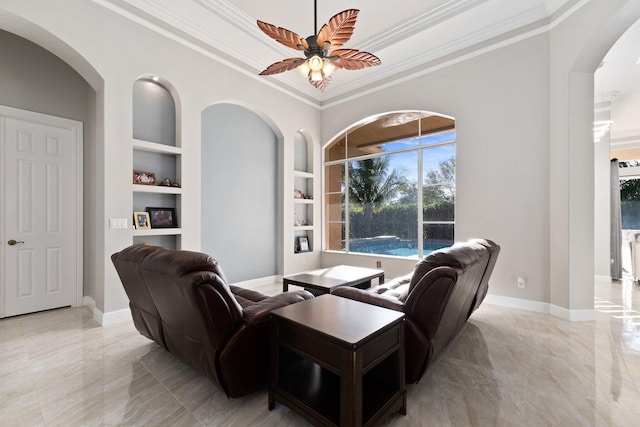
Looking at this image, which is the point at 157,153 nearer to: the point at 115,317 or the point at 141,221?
the point at 141,221

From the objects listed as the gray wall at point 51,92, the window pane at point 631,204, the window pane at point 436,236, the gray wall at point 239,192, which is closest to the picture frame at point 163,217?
the gray wall at point 239,192

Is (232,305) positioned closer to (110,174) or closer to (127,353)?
(127,353)

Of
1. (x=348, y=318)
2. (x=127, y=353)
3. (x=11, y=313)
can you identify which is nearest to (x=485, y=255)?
(x=348, y=318)

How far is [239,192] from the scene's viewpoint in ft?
15.9

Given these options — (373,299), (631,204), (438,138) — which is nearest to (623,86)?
(438,138)

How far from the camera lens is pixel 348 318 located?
164 cm

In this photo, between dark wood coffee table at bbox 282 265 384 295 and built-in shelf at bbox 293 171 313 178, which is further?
built-in shelf at bbox 293 171 313 178

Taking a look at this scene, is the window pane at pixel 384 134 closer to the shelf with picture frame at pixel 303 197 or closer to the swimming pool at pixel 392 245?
the shelf with picture frame at pixel 303 197

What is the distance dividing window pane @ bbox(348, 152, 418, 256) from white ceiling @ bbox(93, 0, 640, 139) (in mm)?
1566

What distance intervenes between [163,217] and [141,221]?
0.29 metres

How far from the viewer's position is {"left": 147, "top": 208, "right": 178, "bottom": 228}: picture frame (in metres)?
3.69

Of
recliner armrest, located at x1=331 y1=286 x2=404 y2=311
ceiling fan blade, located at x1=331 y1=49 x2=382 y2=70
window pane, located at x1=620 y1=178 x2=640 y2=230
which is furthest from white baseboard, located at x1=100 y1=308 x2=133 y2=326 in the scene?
window pane, located at x1=620 y1=178 x2=640 y2=230

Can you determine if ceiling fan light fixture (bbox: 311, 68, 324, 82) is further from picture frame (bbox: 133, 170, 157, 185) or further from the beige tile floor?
the beige tile floor

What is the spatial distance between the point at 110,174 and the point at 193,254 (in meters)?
2.22
